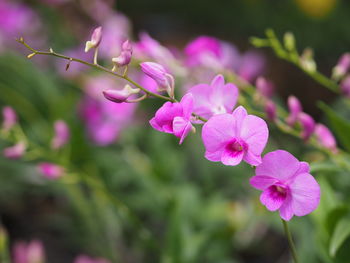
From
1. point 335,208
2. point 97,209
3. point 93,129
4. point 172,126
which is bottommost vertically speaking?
point 97,209

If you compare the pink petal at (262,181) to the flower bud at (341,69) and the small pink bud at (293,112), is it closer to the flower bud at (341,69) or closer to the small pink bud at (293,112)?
the small pink bud at (293,112)

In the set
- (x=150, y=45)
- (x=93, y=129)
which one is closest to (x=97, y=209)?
(x=93, y=129)

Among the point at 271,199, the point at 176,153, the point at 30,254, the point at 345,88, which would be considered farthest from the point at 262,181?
the point at 176,153

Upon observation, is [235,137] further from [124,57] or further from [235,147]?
[124,57]

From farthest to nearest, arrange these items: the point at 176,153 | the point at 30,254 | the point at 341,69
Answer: the point at 176,153, the point at 30,254, the point at 341,69

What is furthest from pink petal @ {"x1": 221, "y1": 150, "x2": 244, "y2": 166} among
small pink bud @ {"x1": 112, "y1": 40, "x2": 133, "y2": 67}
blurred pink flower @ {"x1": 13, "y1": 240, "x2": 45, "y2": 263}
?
blurred pink flower @ {"x1": 13, "y1": 240, "x2": 45, "y2": 263}

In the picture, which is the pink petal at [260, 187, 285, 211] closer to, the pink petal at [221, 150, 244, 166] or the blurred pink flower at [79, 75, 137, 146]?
the pink petal at [221, 150, 244, 166]

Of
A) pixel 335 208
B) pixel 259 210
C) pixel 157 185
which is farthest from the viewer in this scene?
→ pixel 157 185

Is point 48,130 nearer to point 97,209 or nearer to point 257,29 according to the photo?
point 97,209
